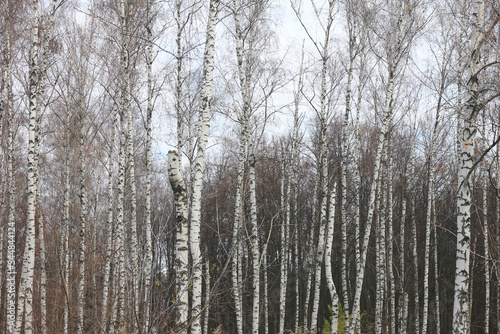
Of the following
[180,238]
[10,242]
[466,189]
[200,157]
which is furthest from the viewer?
[10,242]

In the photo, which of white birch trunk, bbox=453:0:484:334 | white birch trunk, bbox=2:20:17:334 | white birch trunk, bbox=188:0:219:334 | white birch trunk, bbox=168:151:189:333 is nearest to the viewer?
white birch trunk, bbox=168:151:189:333

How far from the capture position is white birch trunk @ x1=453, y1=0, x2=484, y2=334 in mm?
5207

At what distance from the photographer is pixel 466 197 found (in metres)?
5.43

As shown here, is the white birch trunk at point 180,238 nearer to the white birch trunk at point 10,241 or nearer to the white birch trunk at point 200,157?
the white birch trunk at point 200,157

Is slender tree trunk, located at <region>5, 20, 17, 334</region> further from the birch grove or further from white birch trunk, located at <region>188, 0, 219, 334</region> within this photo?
white birch trunk, located at <region>188, 0, 219, 334</region>

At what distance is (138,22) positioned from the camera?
30.2 ft

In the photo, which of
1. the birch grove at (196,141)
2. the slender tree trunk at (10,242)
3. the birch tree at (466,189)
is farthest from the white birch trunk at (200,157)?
the slender tree trunk at (10,242)

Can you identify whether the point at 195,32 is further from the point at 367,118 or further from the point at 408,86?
the point at 367,118

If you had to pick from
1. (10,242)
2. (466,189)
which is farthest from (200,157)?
(10,242)

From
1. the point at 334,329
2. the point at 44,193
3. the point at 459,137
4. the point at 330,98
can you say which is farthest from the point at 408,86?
the point at 44,193

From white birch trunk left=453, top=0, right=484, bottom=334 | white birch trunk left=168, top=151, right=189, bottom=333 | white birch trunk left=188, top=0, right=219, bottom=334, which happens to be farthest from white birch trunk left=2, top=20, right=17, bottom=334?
white birch trunk left=453, top=0, right=484, bottom=334

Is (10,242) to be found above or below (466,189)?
below

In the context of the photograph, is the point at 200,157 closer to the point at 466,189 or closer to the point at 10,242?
the point at 466,189

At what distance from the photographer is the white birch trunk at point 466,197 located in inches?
205
